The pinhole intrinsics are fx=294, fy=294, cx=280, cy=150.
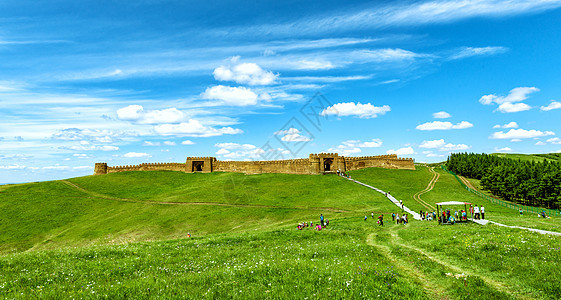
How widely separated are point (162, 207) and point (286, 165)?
133ft

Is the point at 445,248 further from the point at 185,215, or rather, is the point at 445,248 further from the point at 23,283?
the point at 185,215

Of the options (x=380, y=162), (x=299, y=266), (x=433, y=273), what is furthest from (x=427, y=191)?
(x=299, y=266)

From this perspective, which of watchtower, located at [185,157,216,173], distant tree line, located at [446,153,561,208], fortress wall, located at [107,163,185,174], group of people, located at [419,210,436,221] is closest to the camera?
group of people, located at [419,210,436,221]

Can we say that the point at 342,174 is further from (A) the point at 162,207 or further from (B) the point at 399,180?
(A) the point at 162,207

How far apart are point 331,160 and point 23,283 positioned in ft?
269

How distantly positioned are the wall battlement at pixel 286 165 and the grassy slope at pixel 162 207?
5622 millimetres

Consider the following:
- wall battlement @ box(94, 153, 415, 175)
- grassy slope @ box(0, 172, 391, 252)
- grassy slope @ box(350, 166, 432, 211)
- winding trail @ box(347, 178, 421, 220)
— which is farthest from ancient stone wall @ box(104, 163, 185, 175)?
winding trail @ box(347, 178, 421, 220)

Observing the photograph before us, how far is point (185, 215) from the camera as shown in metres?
52.5

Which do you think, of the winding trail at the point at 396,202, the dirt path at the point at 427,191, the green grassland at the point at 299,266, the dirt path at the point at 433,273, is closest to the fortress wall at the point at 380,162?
the dirt path at the point at 427,191

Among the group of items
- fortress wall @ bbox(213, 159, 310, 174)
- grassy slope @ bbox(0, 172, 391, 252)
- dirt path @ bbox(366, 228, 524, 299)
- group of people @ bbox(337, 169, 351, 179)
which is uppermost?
fortress wall @ bbox(213, 159, 310, 174)

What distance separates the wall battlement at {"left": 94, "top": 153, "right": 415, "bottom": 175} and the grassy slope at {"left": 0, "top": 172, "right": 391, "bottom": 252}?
5.62 m

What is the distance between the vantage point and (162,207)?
59375 mm

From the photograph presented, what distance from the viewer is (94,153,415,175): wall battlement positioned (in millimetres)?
87100

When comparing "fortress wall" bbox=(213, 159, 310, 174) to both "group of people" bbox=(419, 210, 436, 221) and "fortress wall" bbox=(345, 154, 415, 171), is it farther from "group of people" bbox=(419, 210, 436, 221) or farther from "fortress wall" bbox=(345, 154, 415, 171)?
"group of people" bbox=(419, 210, 436, 221)
